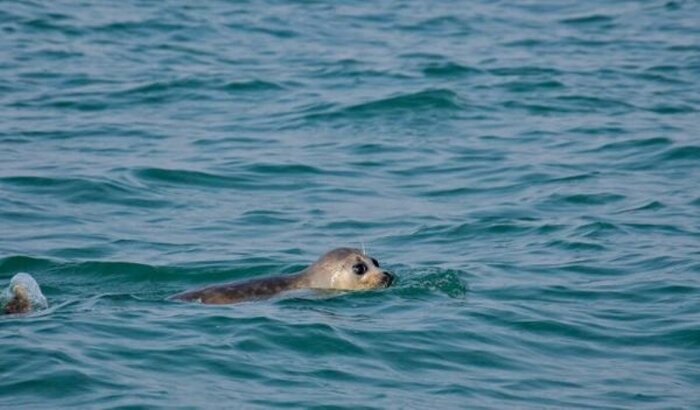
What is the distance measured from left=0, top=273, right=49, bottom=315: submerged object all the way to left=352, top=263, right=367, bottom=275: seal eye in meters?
2.53

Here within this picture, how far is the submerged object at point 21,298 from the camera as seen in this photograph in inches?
459

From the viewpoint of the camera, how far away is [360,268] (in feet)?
42.4

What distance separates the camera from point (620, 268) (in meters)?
13.9

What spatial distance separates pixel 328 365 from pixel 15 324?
2.25m

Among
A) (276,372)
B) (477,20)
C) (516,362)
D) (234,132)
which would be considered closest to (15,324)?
(276,372)

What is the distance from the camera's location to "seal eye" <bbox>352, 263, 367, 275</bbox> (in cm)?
1292

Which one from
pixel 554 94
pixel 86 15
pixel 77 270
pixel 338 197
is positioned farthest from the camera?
pixel 86 15

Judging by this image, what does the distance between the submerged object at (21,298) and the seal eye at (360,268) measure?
253 cm

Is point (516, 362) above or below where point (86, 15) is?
below

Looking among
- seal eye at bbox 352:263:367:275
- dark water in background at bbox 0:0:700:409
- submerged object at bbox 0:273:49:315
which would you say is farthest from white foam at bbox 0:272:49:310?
seal eye at bbox 352:263:367:275

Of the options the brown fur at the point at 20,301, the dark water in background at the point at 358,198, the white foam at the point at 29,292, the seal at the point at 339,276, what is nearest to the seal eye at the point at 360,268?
the seal at the point at 339,276

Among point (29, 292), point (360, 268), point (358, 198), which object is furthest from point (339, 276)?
point (358, 198)

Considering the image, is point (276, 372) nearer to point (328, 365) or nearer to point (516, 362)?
point (328, 365)

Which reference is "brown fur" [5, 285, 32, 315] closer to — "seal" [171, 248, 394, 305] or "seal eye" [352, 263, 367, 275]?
"seal" [171, 248, 394, 305]
